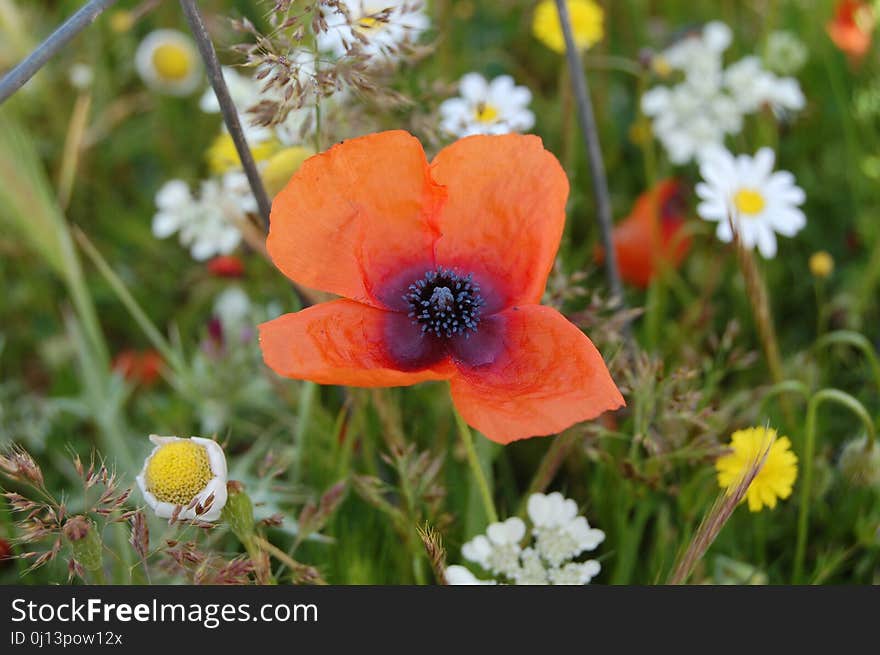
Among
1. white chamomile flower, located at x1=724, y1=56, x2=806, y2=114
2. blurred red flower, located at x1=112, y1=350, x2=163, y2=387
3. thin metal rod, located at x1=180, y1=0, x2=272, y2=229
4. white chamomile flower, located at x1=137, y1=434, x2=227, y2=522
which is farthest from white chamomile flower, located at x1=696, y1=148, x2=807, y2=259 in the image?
blurred red flower, located at x1=112, y1=350, x2=163, y2=387

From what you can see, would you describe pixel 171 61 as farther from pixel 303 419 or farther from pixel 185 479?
pixel 185 479

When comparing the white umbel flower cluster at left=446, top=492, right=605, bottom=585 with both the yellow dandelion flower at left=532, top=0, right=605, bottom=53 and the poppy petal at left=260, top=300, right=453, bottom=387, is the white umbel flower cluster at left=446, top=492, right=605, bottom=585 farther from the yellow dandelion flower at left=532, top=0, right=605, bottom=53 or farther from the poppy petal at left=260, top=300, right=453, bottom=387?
the yellow dandelion flower at left=532, top=0, right=605, bottom=53

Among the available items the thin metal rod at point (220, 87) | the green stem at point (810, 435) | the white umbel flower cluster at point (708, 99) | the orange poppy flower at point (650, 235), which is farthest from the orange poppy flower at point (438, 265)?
the white umbel flower cluster at point (708, 99)

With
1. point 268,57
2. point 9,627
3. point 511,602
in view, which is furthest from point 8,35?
point 511,602

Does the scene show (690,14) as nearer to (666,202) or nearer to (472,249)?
(666,202)

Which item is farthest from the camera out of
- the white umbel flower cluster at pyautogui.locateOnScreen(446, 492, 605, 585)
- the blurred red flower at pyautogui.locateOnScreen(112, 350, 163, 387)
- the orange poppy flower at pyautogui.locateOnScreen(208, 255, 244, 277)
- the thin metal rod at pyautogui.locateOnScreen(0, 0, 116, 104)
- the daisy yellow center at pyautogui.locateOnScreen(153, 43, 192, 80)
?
the daisy yellow center at pyautogui.locateOnScreen(153, 43, 192, 80)
